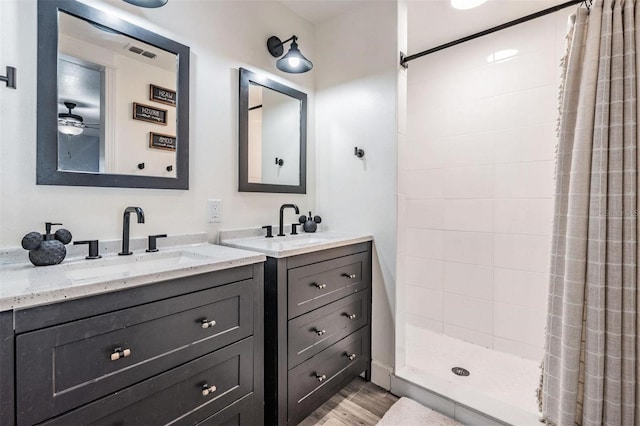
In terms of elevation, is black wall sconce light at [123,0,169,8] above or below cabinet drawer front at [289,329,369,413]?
above

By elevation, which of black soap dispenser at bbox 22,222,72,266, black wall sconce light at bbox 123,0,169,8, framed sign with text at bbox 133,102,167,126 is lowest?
black soap dispenser at bbox 22,222,72,266

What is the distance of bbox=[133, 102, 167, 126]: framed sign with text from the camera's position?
1.48m

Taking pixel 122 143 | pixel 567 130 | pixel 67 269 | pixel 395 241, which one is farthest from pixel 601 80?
pixel 67 269

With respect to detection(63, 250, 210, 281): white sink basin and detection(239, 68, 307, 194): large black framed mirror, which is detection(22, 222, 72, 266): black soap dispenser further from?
detection(239, 68, 307, 194): large black framed mirror

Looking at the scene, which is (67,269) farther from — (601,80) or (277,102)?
(601,80)

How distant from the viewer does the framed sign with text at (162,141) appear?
1.52 m

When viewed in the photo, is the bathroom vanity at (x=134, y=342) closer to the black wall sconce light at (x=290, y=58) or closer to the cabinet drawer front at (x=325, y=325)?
the cabinet drawer front at (x=325, y=325)

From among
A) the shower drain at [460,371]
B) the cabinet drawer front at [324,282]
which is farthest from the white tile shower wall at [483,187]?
the shower drain at [460,371]

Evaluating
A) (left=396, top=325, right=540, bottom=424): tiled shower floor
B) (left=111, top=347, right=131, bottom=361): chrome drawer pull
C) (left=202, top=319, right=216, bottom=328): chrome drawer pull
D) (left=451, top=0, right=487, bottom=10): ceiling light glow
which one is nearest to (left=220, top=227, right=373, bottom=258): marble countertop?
(left=202, top=319, right=216, bottom=328): chrome drawer pull

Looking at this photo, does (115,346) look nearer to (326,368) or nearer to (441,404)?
(326,368)

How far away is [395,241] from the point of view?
192 centimetres

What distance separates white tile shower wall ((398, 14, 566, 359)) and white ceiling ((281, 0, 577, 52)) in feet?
0.49

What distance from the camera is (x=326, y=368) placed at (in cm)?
169

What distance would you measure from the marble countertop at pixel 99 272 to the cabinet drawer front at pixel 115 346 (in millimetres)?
86
